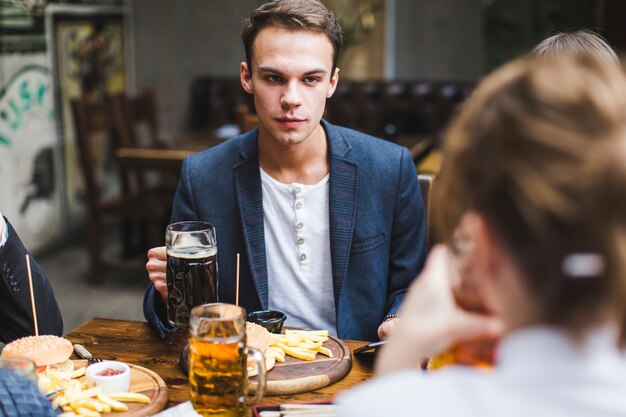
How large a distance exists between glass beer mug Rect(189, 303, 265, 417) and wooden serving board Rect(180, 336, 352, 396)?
0.09m

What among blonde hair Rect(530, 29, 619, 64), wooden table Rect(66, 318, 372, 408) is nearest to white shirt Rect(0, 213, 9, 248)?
wooden table Rect(66, 318, 372, 408)

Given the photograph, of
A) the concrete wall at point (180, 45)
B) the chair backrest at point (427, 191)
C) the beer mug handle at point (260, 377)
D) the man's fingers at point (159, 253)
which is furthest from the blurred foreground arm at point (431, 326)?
the concrete wall at point (180, 45)

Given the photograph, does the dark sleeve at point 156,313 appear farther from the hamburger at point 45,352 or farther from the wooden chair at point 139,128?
the wooden chair at point 139,128

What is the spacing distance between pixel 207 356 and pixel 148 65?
18.7 feet

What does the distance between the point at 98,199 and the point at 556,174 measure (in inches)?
171

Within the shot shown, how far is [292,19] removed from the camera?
6.47 ft

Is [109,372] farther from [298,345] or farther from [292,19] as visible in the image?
[292,19]

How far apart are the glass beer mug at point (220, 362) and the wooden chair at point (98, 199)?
3485 mm

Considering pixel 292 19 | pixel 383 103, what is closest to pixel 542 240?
pixel 292 19

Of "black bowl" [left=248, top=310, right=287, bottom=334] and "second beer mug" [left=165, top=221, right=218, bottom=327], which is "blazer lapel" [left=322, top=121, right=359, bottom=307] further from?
"second beer mug" [left=165, top=221, right=218, bottom=327]

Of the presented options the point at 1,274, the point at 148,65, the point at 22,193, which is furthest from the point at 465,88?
the point at 1,274

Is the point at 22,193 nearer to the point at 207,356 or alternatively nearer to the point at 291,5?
the point at 291,5

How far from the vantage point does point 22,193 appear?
4.86 m

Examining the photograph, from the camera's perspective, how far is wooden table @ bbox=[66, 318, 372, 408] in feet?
4.51
